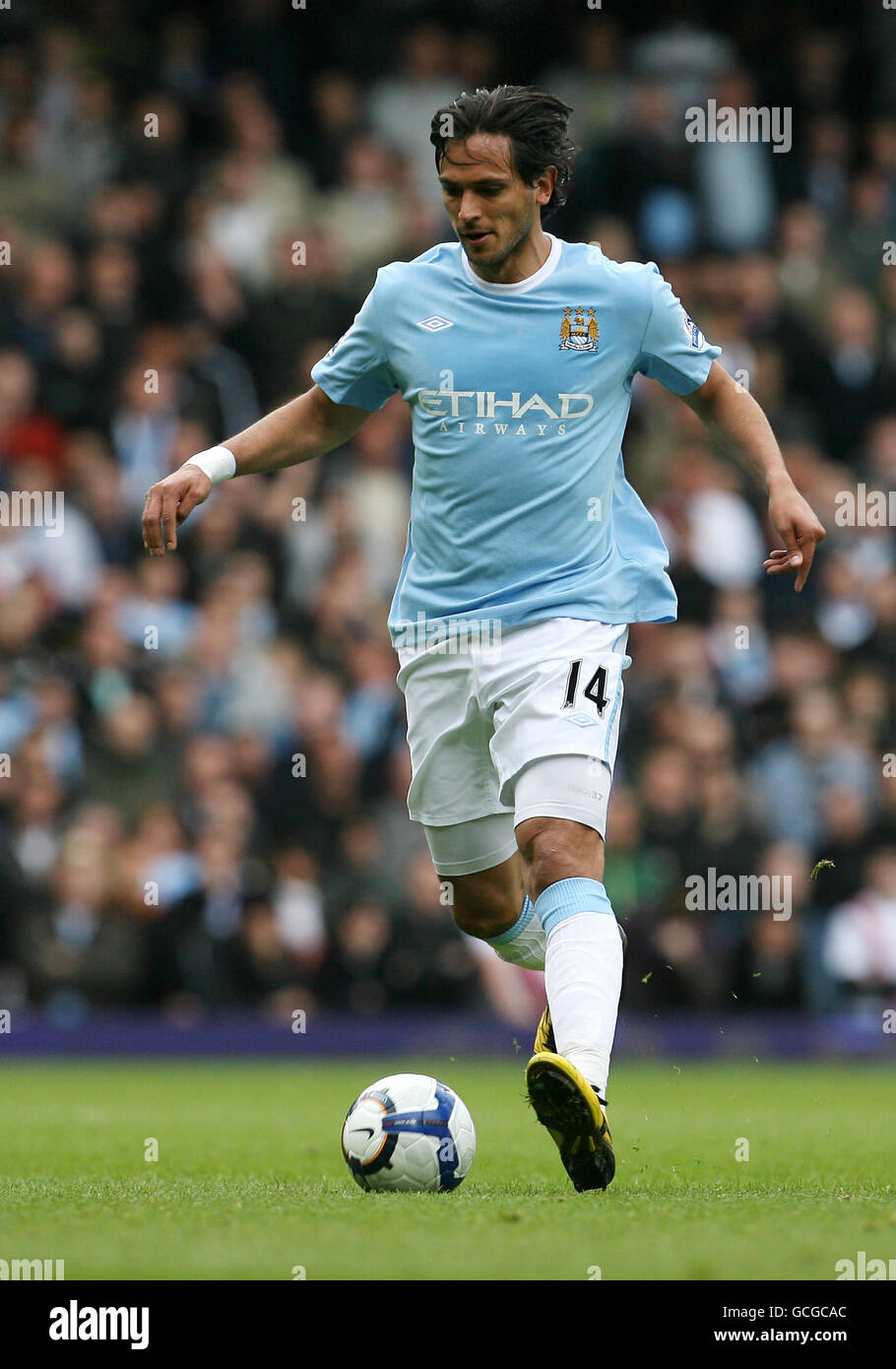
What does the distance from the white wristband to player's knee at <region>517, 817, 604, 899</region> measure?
1.35 metres

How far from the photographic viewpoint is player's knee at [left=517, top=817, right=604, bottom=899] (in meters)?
5.70

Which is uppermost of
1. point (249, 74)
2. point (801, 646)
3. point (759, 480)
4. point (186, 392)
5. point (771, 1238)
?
point (249, 74)

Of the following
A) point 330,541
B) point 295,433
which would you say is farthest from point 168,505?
point 330,541

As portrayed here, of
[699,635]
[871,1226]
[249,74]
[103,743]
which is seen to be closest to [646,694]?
[699,635]

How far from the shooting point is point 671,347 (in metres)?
6.14

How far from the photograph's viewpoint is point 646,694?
13.1m

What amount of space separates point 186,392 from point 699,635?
352cm

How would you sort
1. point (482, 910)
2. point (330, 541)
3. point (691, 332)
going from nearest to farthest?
1. point (691, 332)
2. point (482, 910)
3. point (330, 541)

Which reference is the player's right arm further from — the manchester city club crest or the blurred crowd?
the blurred crowd

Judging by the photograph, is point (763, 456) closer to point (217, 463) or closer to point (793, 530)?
point (793, 530)

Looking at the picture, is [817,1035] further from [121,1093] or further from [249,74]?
[249,74]

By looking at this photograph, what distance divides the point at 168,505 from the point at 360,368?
2.71 feet

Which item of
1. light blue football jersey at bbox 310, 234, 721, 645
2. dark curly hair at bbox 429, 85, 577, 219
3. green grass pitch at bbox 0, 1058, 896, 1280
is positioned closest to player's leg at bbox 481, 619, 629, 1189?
light blue football jersey at bbox 310, 234, 721, 645

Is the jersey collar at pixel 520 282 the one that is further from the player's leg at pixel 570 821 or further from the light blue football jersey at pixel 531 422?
the player's leg at pixel 570 821
